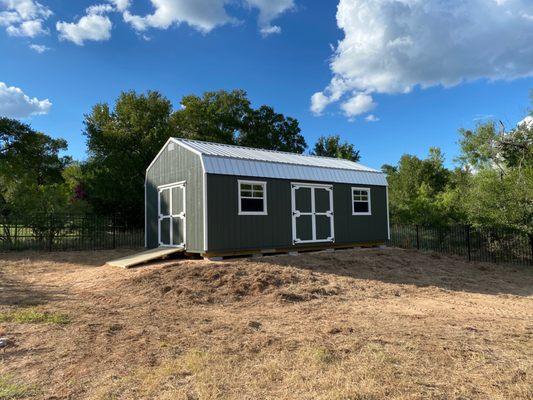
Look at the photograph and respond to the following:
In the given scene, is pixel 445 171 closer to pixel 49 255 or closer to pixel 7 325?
pixel 49 255

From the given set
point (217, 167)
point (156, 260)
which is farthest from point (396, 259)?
point (156, 260)

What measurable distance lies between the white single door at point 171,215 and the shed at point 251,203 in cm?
3

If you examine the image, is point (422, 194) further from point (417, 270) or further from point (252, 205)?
point (252, 205)

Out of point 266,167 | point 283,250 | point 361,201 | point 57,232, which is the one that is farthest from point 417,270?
point 57,232

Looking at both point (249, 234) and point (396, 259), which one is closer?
point (249, 234)

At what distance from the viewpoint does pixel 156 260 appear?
12.0 m

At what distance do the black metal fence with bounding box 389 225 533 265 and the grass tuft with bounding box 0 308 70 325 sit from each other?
47.5 feet

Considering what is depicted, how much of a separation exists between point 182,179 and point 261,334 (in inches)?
312

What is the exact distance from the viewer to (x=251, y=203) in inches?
495

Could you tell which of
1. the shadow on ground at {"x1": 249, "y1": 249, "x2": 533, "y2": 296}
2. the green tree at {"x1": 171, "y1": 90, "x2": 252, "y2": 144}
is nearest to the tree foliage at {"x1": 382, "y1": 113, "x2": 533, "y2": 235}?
the shadow on ground at {"x1": 249, "y1": 249, "x2": 533, "y2": 296}

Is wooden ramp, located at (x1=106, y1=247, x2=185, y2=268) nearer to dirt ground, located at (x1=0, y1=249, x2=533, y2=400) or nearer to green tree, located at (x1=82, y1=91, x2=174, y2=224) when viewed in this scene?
dirt ground, located at (x1=0, y1=249, x2=533, y2=400)

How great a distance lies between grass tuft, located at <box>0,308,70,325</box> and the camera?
6.37 meters

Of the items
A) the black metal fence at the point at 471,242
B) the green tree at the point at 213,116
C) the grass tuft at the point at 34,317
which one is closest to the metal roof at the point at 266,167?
the black metal fence at the point at 471,242

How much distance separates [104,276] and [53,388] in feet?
22.3
